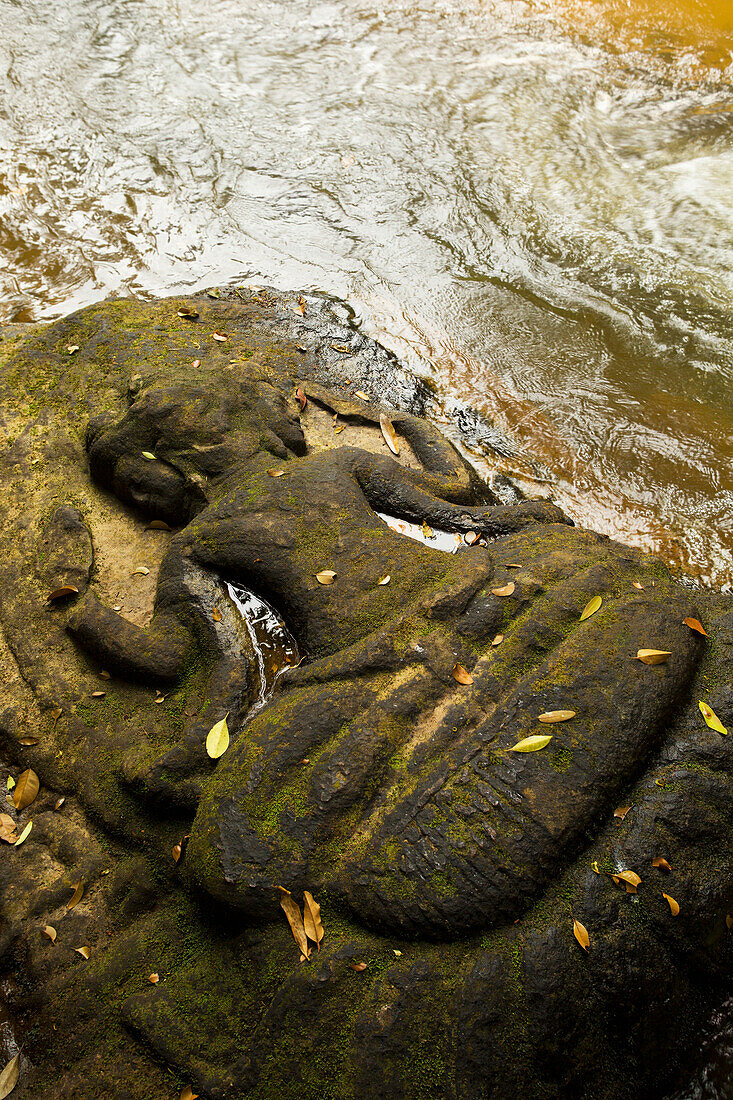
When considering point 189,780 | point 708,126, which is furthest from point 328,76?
point 189,780

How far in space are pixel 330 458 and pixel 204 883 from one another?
6.70ft

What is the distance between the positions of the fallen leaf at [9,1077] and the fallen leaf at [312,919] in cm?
125

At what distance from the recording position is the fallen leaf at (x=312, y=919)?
2.14 meters

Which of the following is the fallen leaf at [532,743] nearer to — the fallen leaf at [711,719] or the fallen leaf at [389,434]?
the fallen leaf at [711,719]

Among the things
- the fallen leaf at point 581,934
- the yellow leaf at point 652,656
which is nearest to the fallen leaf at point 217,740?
the fallen leaf at point 581,934

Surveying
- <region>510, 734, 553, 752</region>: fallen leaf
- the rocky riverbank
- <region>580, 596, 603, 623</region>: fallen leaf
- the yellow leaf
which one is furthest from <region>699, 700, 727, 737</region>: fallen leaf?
<region>510, 734, 553, 752</region>: fallen leaf

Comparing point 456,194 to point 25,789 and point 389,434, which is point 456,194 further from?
point 25,789

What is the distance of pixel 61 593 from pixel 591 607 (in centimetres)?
248

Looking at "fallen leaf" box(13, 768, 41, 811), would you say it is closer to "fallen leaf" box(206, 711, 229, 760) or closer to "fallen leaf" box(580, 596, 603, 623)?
"fallen leaf" box(206, 711, 229, 760)

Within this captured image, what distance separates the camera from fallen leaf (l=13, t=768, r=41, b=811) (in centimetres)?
288

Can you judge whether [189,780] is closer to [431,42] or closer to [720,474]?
[720,474]

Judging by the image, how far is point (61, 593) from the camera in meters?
3.35

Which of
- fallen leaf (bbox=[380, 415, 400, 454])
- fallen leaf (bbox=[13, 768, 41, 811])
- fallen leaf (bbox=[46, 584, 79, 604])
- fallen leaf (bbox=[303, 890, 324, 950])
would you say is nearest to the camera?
fallen leaf (bbox=[303, 890, 324, 950])

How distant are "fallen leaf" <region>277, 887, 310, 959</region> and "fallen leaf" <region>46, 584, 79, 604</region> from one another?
1.87 metres
